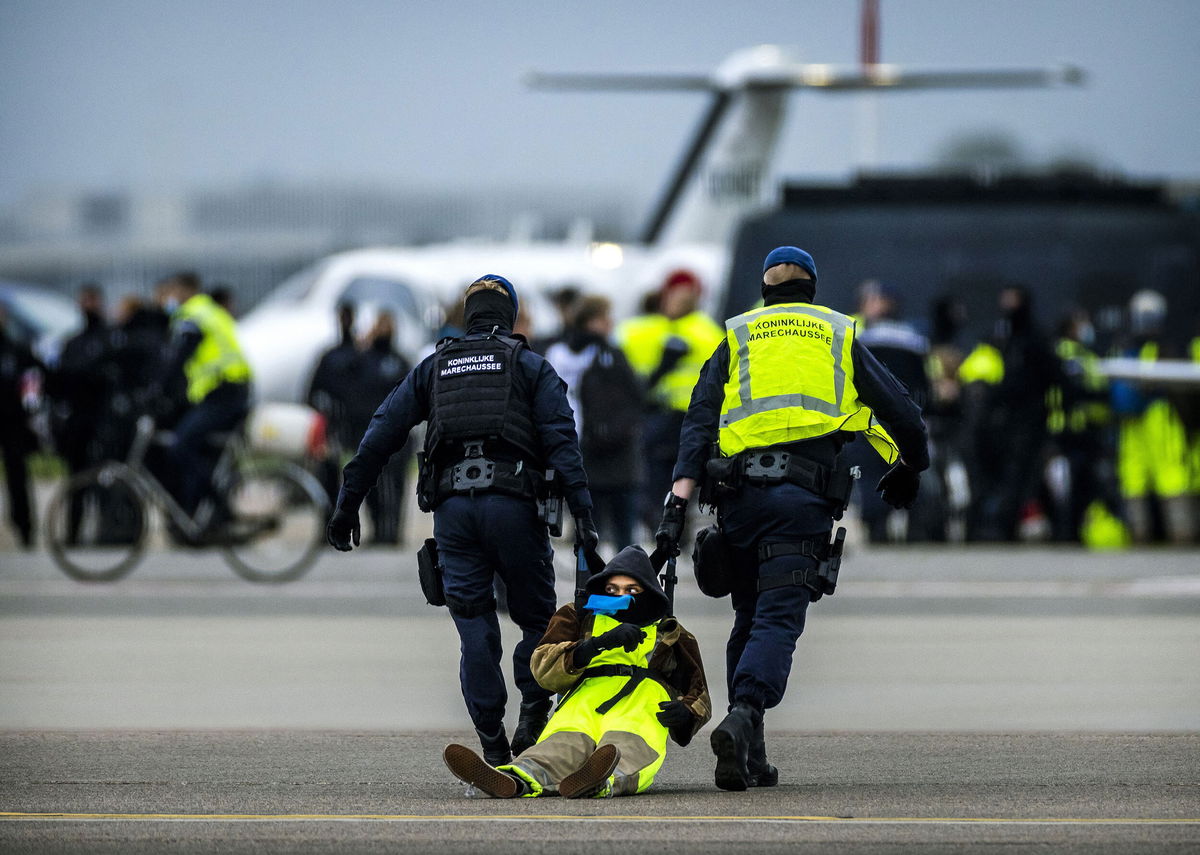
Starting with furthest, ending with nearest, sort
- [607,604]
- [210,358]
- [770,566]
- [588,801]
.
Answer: [210,358] → [770,566] → [607,604] → [588,801]

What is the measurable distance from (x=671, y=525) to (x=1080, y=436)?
1077cm

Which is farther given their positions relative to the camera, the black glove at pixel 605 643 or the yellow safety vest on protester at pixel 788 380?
the yellow safety vest on protester at pixel 788 380

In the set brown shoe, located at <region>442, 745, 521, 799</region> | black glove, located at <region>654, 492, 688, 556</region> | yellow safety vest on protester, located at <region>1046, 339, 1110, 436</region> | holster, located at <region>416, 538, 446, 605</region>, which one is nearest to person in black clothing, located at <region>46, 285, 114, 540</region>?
yellow safety vest on protester, located at <region>1046, 339, 1110, 436</region>

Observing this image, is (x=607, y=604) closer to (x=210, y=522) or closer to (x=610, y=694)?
(x=610, y=694)

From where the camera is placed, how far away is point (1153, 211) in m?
20.5

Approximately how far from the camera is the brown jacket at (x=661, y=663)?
6324 millimetres

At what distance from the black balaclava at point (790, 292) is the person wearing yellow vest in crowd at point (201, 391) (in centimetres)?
762

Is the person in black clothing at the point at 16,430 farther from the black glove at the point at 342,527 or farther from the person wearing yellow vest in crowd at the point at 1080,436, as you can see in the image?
the black glove at the point at 342,527

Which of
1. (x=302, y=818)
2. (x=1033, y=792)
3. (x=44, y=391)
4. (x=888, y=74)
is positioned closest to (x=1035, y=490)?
(x=44, y=391)

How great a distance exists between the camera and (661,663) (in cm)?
643

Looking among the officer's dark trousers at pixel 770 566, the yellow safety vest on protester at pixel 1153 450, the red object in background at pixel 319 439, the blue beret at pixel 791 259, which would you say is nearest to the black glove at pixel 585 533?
the officer's dark trousers at pixel 770 566

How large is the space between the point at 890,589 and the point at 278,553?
406cm

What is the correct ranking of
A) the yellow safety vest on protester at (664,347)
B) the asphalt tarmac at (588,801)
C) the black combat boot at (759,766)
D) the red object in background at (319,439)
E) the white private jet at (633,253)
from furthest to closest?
1. the white private jet at (633,253)
2. the red object in background at (319,439)
3. the yellow safety vest on protester at (664,347)
4. the black combat boot at (759,766)
5. the asphalt tarmac at (588,801)

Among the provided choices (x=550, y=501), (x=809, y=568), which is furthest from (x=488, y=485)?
(x=809, y=568)
